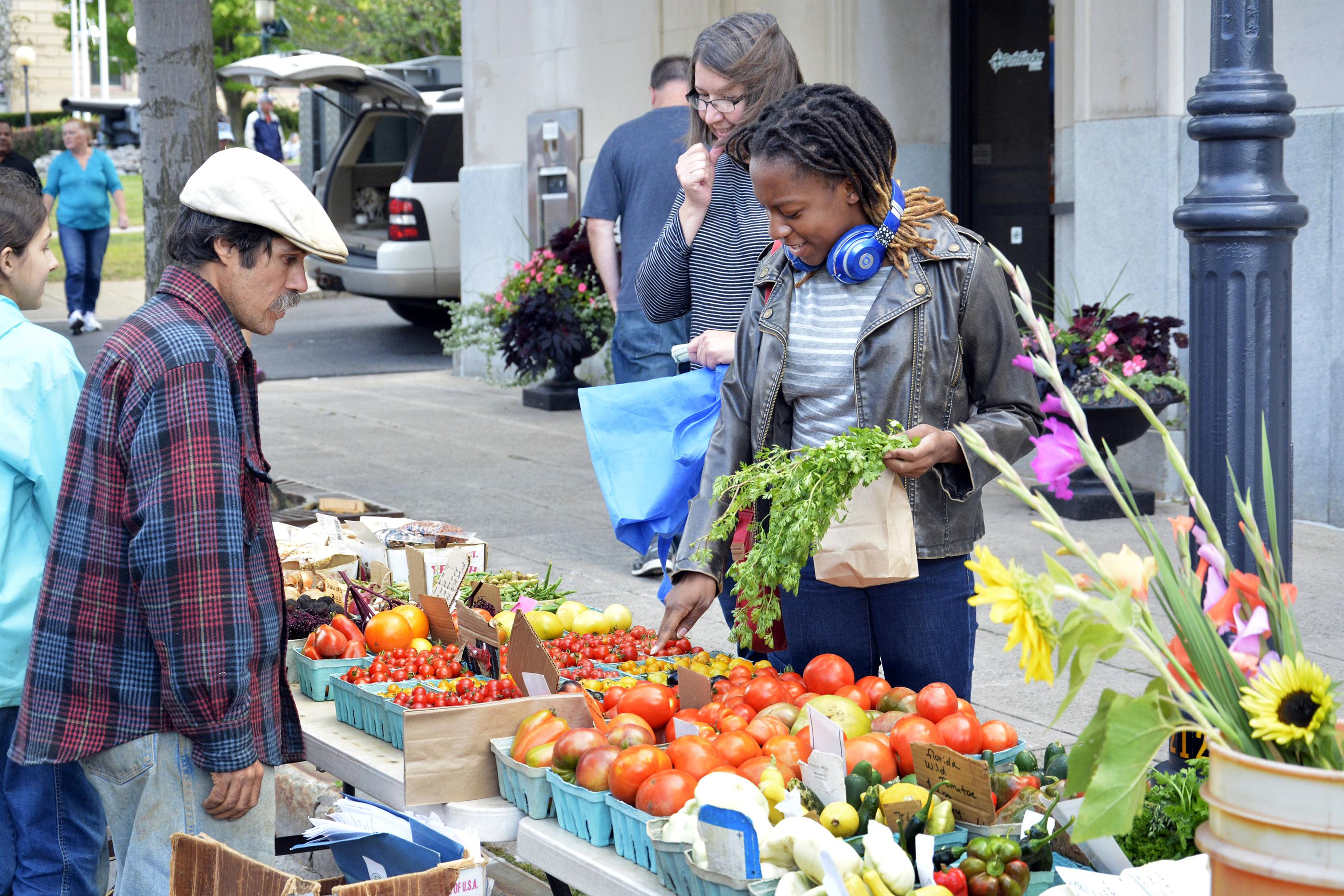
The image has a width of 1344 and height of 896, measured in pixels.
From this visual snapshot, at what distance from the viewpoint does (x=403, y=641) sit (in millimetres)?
3600

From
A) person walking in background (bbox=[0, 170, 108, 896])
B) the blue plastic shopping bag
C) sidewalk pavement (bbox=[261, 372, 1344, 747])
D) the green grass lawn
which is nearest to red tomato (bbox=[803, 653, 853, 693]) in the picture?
sidewalk pavement (bbox=[261, 372, 1344, 747])

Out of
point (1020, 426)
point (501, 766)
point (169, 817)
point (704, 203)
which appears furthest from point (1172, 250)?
point (169, 817)

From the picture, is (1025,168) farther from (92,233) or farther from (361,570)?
(92,233)

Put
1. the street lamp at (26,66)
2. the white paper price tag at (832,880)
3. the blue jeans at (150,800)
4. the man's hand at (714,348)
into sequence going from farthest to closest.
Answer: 1. the street lamp at (26,66)
2. the man's hand at (714,348)
3. the blue jeans at (150,800)
4. the white paper price tag at (832,880)

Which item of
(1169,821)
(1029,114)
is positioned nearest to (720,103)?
(1169,821)

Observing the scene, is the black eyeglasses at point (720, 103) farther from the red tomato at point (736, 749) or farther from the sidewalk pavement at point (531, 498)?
the red tomato at point (736, 749)

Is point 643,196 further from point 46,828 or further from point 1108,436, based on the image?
point 46,828

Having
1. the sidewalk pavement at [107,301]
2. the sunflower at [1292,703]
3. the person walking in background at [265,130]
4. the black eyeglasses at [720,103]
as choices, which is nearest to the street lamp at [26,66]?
the sidewalk pavement at [107,301]

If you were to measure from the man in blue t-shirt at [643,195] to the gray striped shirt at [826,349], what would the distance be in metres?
2.94

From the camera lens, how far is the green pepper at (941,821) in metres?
2.30

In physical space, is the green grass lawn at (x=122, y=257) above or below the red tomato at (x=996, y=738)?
above

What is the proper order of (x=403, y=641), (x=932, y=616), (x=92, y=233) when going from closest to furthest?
1. (x=932, y=616)
2. (x=403, y=641)
3. (x=92, y=233)

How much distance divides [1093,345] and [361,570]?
3.91 meters

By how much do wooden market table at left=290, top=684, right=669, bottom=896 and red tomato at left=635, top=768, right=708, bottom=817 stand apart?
0.11 metres
